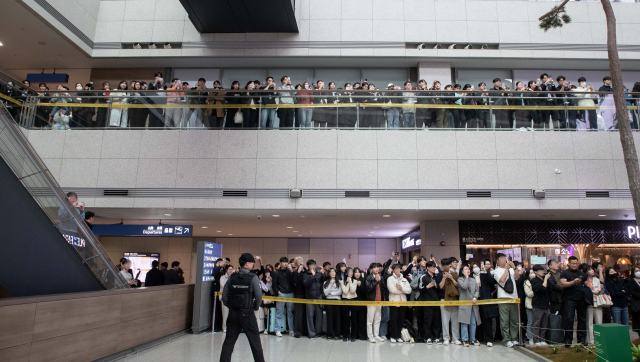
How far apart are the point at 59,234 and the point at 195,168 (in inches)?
189

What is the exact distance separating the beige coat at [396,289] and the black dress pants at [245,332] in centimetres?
396

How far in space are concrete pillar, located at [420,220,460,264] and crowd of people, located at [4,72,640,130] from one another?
315 cm

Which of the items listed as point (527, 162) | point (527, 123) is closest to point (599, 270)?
point (527, 162)

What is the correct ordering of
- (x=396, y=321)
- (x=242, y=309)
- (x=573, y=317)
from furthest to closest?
(x=396, y=321) → (x=573, y=317) → (x=242, y=309)

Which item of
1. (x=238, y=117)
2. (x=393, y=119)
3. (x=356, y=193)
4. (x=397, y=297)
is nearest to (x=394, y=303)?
(x=397, y=297)

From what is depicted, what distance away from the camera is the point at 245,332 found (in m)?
5.66

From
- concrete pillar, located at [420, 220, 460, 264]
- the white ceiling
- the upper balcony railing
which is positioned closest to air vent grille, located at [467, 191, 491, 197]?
the white ceiling

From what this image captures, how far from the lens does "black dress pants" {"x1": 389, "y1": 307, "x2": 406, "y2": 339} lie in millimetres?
8789

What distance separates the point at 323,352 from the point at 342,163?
16.0ft

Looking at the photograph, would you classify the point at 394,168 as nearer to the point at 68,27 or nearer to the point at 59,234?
the point at 59,234

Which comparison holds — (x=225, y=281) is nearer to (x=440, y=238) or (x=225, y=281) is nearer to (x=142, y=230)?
(x=142, y=230)

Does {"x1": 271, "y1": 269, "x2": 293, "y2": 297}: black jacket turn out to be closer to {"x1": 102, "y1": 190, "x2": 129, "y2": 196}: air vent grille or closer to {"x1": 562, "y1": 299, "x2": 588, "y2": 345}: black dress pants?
{"x1": 102, "y1": 190, "x2": 129, "y2": 196}: air vent grille

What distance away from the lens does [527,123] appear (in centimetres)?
1120

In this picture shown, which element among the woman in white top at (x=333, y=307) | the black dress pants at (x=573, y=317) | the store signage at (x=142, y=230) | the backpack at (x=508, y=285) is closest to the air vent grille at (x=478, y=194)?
the backpack at (x=508, y=285)
